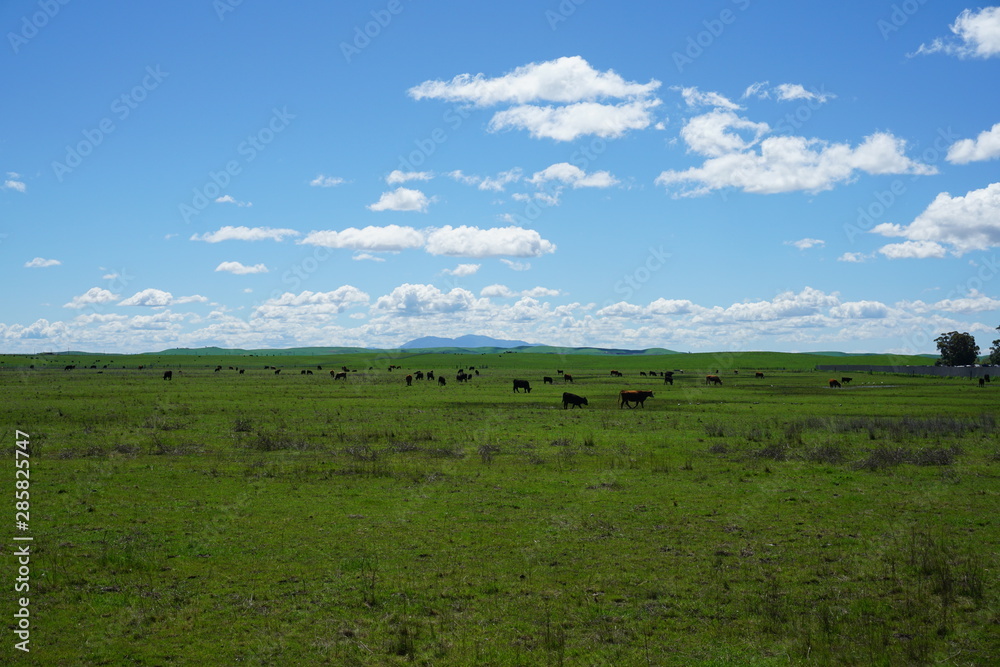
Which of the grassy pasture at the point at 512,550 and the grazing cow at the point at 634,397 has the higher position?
the grazing cow at the point at 634,397

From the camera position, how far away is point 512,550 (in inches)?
552

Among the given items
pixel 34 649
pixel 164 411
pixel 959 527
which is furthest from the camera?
pixel 164 411

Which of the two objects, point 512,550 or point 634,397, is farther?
point 634,397

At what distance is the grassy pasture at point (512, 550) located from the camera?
9570 mm

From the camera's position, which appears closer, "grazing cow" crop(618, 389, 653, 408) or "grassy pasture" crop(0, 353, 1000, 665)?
"grassy pasture" crop(0, 353, 1000, 665)

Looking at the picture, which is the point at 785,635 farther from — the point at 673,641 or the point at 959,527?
the point at 959,527

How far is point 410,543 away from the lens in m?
14.5

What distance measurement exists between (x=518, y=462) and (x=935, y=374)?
110 m

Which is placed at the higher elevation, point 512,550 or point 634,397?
point 634,397

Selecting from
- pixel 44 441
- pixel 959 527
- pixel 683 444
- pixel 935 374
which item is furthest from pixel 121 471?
pixel 935 374

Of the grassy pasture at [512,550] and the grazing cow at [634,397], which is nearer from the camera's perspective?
the grassy pasture at [512,550]

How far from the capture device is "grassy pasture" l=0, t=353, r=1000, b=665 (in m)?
9.57

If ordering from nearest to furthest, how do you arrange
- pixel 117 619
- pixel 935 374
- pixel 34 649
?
pixel 34 649 < pixel 117 619 < pixel 935 374

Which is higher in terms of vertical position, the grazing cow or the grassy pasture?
the grazing cow
